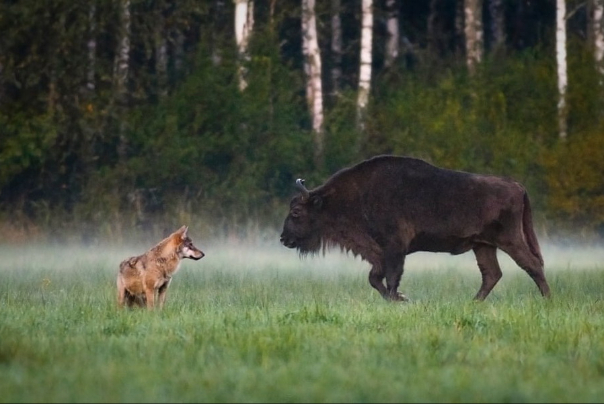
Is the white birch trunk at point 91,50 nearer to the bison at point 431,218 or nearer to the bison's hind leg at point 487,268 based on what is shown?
the bison at point 431,218

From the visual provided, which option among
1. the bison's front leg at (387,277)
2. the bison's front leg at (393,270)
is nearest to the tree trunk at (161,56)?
the bison's front leg at (387,277)

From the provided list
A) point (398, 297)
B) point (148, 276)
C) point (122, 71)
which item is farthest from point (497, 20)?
point (148, 276)

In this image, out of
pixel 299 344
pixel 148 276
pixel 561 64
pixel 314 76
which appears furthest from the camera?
pixel 314 76

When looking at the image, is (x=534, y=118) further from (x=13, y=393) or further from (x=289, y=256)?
(x=13, y=393)

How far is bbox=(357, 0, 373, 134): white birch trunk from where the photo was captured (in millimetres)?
29188

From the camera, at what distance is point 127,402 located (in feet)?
22.0

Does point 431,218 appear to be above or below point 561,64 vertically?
below

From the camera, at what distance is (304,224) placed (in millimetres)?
15617

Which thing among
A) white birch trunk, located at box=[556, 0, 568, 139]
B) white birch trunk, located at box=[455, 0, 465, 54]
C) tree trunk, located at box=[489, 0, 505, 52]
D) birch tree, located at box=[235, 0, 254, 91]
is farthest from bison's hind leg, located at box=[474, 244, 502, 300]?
white birch trunk, located at box=[455, 0, 465, 54]

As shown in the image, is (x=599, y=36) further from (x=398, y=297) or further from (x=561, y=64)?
(x=398, y=297)

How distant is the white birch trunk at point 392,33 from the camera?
3338 centimetres

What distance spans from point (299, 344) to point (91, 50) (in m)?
21.1

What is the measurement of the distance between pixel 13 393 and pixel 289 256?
50.3 ft

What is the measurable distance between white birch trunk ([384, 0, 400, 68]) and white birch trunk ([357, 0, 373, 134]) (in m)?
3.74
